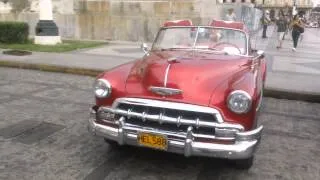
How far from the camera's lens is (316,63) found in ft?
44.8

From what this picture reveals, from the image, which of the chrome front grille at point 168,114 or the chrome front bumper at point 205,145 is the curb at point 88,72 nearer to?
the chrome front bumper at point 205,145

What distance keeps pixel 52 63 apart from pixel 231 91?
326 inches

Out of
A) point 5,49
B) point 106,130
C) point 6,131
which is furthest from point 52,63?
point 106,130

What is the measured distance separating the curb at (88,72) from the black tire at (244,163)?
4302 mm

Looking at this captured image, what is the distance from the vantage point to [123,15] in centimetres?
1975

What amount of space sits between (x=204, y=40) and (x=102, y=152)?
204 centimetres

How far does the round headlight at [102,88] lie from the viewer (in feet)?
16.3

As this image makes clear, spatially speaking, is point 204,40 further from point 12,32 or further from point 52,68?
point 12,32

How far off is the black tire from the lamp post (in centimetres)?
1277

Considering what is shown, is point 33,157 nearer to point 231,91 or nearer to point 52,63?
point 231,91

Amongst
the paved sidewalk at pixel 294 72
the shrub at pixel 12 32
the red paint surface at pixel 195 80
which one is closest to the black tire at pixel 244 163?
the red paint surface at pixel 195 80

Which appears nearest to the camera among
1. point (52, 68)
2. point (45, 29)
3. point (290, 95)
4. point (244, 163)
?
point (244, 163)

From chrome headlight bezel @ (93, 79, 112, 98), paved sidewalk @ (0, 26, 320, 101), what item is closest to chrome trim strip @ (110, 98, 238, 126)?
chrome headlight bezel @ (93, 79, 112, 98)

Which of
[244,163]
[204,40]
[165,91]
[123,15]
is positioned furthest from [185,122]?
[123,15]
